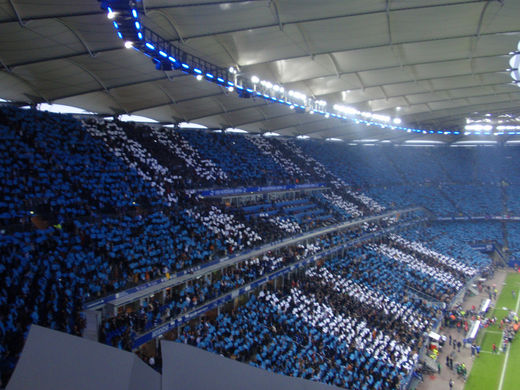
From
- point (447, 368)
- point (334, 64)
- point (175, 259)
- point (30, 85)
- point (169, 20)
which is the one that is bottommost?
point (447, 368)

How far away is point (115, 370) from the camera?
3.03 metres

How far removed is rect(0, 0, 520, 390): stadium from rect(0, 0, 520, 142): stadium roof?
0.13m

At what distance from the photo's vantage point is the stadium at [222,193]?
1698 centimetres

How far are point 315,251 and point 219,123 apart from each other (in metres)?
17.5

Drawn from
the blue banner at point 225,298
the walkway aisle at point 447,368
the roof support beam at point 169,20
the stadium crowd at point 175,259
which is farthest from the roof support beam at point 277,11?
the walkway aisle at point 447,368

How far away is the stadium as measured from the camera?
17.0 metres

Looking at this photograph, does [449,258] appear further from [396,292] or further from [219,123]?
[219,123]

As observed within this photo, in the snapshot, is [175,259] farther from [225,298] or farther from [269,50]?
[269,50]

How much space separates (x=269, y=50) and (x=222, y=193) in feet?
44.7

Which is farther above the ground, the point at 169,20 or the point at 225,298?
the point at 169,20

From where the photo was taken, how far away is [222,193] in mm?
33188

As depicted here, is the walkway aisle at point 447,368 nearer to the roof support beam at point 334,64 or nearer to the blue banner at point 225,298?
the blue banner at point 225,298

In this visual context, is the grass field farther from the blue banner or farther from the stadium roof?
the stadium roof

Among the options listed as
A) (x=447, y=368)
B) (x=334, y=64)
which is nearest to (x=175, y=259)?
(x=334, y=64)
